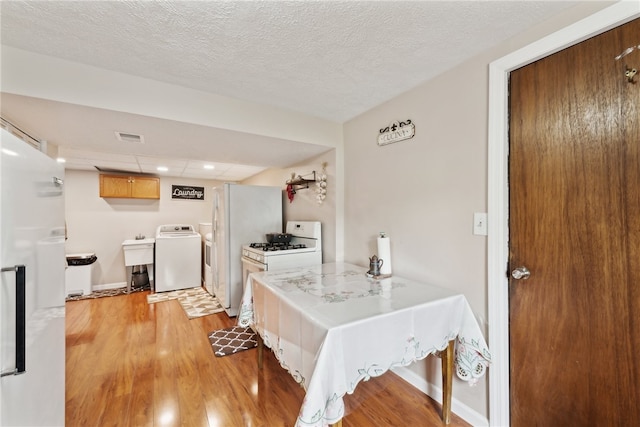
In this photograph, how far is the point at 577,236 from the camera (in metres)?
1.18

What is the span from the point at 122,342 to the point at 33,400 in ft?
6.49

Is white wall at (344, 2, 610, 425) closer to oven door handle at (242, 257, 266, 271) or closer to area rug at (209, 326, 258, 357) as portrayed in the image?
oven door handle at (242, 257, 266, 271)

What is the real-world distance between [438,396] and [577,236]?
52.5 inches

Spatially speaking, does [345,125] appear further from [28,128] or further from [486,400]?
[28,128]

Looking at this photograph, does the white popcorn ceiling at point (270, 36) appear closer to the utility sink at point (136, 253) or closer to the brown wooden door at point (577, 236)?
the brown wooden door at point (577, 236)

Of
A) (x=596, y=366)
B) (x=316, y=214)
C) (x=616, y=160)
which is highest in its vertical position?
(x=616, y=160)

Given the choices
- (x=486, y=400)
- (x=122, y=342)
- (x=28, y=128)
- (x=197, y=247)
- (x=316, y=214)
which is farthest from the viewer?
(x=197, y=247)

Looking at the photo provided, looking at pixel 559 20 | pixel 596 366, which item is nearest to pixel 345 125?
pixel 559 20

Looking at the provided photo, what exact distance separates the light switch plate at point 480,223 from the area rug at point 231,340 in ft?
7.31

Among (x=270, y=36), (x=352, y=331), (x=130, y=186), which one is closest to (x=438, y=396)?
(x=352, y=331)

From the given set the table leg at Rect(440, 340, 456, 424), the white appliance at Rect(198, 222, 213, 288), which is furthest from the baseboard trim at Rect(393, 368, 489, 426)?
the white appliance at Rect(198, 222, 213, 288)

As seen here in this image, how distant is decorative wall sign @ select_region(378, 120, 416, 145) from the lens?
193 centimetres

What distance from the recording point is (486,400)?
1490mm

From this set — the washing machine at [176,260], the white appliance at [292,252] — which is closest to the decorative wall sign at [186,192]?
the washing machine at [176,260]
